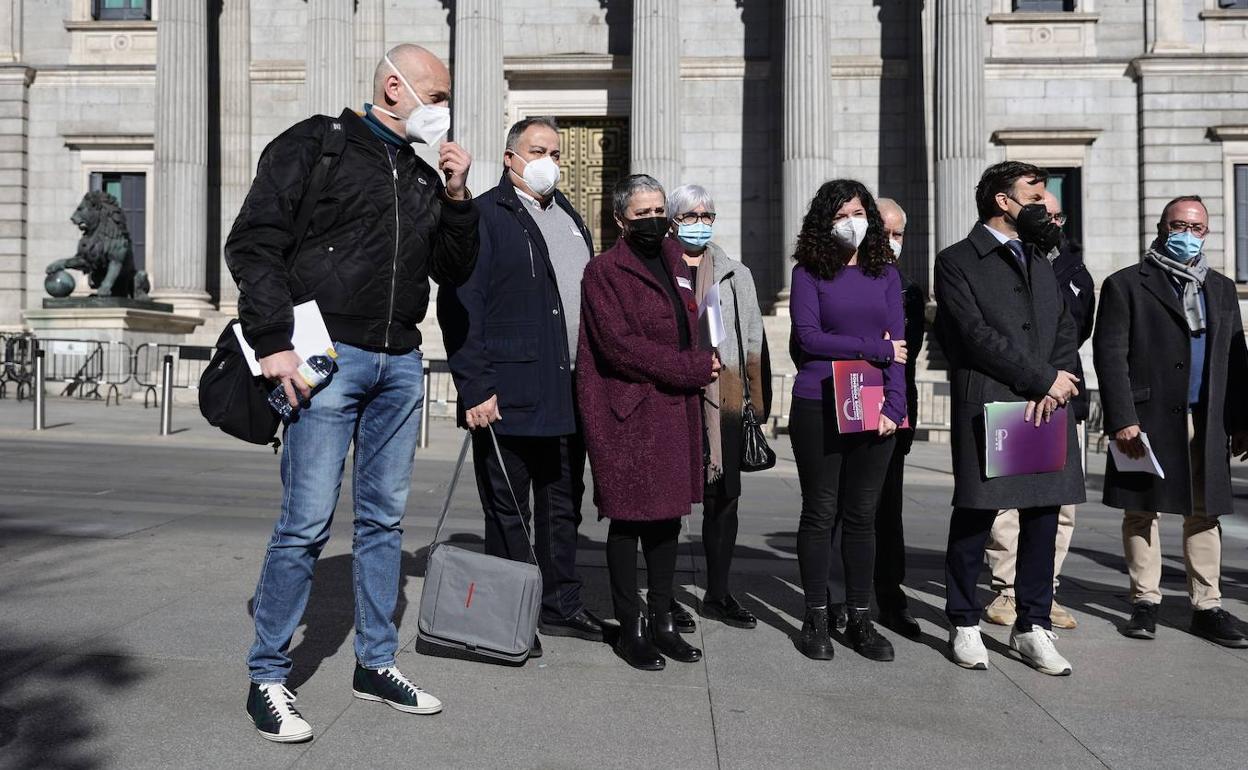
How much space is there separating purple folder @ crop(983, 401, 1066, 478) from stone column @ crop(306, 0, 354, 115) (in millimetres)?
20550

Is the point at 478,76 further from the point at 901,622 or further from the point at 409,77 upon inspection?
the point at 409,77

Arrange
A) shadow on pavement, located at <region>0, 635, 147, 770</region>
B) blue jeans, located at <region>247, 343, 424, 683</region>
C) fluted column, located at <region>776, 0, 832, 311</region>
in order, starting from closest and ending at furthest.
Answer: shadow on pavement, located at <region>0, 635, 147, 770</region> → blue jeans, located at <region>247, 343, 424, 683</region> → fluted column, located at <region>776, 0, 832, 311</region>

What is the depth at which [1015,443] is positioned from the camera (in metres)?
4.93

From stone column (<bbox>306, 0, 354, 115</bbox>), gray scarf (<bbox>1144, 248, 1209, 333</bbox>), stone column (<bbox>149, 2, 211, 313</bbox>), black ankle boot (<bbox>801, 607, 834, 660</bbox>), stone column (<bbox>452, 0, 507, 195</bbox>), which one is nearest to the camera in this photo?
black ankle boot (<bbox>801, 607, 834, 660</bbox>)

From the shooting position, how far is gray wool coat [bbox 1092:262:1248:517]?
5.63 metres

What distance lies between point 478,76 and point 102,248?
800cm

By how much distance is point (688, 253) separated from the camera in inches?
220

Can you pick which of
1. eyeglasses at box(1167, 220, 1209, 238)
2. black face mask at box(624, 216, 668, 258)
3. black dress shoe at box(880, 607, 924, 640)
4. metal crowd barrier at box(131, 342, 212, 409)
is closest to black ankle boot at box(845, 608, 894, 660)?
black dress shoe at box(880, 607, 924, 640)

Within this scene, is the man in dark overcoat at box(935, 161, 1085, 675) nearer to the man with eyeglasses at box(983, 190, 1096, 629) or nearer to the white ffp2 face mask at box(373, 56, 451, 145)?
the man with eyeglasses at box(983, 190, 1096, 629)

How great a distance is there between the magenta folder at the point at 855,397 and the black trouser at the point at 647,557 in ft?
2.94

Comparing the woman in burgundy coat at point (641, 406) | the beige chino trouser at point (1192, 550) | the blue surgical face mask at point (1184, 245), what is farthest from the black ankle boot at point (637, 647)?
the blue surgical face mask at point (1184, 245)

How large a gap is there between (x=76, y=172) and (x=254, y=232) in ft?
→ 82.8

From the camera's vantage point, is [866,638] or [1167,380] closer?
[866,638]

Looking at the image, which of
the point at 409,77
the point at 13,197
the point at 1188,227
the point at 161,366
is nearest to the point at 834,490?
the point at 1188,227
